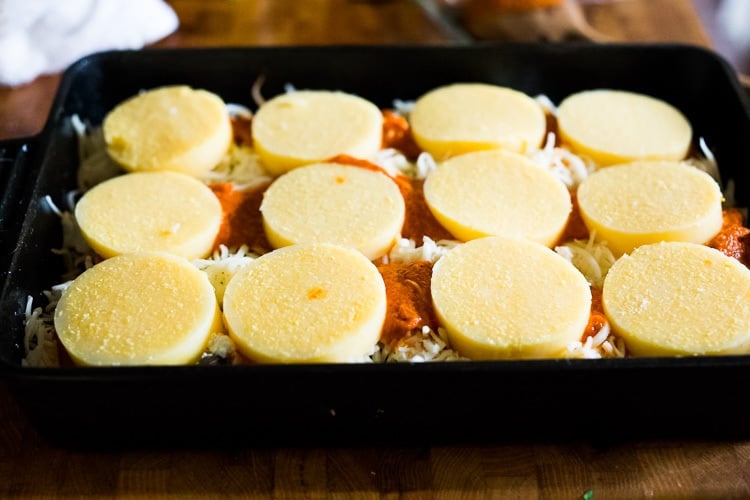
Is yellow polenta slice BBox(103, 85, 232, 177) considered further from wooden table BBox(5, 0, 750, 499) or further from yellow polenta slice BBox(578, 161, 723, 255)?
yellow polenta slice BBox(578, 161, 723, 255)

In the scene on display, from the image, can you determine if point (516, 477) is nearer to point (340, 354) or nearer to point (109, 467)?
point (340, 354)

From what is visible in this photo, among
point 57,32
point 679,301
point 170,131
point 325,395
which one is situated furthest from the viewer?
point 57,32

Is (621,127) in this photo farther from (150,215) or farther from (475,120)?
(150,215)

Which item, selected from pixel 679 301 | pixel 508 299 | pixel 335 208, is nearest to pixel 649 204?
pixel 679 301

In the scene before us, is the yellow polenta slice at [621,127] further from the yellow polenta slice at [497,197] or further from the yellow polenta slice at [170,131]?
the yellow polenta slice at [170,131]

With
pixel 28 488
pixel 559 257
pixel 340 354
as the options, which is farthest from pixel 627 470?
pixel 28 488

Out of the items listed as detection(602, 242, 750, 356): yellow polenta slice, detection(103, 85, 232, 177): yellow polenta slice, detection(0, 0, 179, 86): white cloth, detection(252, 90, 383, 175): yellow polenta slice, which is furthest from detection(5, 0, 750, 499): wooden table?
detection(0, 0, 179, 86): white cloth
